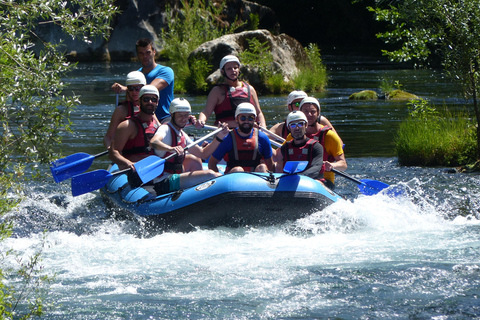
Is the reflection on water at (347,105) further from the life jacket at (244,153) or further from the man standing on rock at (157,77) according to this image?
the life jacket at (244,153)

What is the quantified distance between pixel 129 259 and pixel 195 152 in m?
1.95

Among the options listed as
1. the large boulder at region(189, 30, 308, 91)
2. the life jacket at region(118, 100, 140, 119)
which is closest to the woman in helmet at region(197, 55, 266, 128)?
the life jacket at region(118, 100, 140, 119)

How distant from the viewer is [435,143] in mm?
9406

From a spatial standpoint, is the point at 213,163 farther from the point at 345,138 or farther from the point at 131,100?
the point at 345,138

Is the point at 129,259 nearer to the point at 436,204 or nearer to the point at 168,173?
the point at 168,173

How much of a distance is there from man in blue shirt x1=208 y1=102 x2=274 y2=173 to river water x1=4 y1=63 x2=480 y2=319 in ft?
2.71

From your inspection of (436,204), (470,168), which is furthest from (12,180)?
(470,168)

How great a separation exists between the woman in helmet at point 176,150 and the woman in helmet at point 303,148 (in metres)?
0.72

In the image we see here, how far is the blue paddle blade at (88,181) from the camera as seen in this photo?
652cm

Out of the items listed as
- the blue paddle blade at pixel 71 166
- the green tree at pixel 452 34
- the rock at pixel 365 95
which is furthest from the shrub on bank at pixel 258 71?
the blue paddle blade at pixel 71 166

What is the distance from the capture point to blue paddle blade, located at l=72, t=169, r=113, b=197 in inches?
257

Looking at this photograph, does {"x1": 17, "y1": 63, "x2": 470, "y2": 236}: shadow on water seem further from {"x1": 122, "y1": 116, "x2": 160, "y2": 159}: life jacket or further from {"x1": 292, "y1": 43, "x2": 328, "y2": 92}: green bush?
{"x1": 122, "y1": 116, "x2": 160, "y2": 159}: life jacket

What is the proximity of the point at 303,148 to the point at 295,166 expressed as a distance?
0.51m

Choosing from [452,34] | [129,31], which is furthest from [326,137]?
[129,31]
